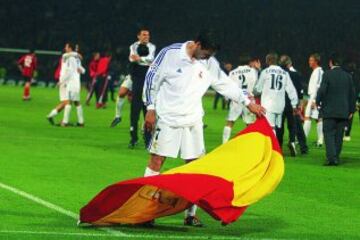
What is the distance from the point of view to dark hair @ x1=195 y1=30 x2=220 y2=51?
A: 13.2 m

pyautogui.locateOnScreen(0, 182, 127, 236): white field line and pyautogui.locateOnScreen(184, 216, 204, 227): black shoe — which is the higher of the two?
pyautogui.locateOnScreen(184, 216, 204, 227): black shoe

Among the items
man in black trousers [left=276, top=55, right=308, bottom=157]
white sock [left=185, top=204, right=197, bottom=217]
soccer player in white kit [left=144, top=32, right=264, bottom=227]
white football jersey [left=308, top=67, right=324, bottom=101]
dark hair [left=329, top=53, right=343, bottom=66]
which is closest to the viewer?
soccer player in white kit [left=144, top=32, right=264, bottom=227]

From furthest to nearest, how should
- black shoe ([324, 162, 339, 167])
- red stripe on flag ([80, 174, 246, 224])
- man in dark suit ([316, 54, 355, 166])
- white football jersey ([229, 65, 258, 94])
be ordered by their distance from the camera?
1. white football jersey ([229, 65, 258, 94])
2. man in dark suit ([316, 54, 355, 166])
3. black shoe ([324, 162, 339, 167])
4. red stripe on flag ([80, 174, 246, 224])

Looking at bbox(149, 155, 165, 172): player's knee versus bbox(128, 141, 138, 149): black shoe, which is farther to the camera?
bbox(128, 141, 138, 149): black shoe

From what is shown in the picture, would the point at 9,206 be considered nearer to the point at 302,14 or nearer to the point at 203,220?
the point at 203,220

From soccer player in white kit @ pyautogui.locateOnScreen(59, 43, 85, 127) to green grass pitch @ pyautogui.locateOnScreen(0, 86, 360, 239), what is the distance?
28.3 inches

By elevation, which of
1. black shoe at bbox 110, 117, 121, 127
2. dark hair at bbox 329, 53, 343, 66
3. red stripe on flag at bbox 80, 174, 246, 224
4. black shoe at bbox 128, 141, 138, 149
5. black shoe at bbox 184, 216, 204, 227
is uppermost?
dark hair at bbox 329, 53, 343, 66

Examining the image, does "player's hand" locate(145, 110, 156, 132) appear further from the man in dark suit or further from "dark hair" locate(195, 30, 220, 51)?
the man in dark suit

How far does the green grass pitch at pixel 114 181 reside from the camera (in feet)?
42.8

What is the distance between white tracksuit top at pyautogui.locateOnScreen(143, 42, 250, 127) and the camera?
44.4 ft

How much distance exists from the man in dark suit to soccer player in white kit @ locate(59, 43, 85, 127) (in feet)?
37.3

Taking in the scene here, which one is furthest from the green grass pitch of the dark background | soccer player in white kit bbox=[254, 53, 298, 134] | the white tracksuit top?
the dark background

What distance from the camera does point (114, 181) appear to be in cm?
1862

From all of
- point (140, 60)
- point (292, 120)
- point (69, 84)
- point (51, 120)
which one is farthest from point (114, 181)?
point (51, 120)
